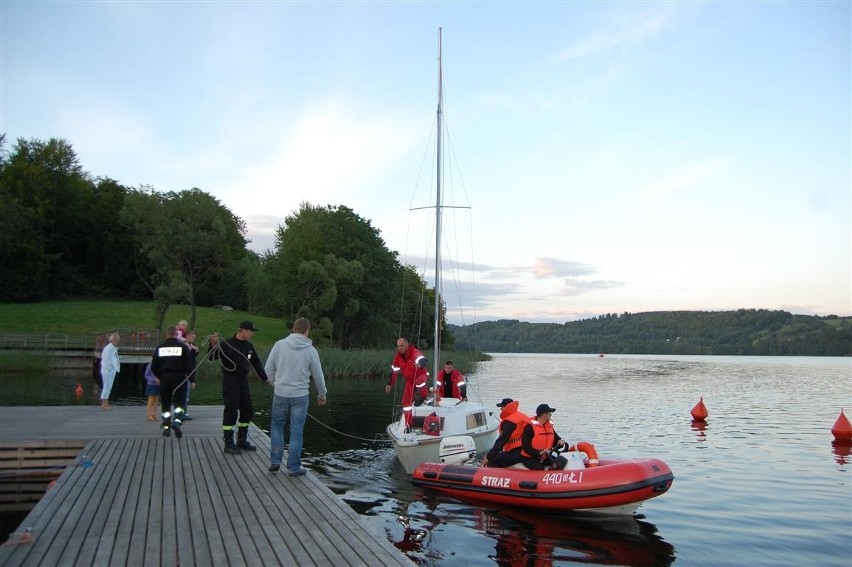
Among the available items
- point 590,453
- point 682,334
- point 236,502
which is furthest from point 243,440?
point 682,334

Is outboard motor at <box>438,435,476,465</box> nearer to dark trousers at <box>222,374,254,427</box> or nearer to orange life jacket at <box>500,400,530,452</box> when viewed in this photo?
orange life jacket at <box>500,400,530,452</box>

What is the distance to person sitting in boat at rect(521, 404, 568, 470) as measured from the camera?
11133mm

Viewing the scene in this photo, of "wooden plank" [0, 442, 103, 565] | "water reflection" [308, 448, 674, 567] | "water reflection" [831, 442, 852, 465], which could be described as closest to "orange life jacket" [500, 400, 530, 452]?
"water reflection" [308, 448, 674, 567]

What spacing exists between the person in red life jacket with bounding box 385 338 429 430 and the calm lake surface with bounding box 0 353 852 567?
1.52 meters

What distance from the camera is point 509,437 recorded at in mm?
11414

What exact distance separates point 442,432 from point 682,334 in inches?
5808

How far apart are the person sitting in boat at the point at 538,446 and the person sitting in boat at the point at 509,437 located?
0.11 metres

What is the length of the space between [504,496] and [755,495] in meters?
5.75

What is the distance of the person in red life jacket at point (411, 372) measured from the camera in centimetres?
1485

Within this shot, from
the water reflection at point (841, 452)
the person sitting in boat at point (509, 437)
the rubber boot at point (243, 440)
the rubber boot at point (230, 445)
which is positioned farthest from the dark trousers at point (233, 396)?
the water reflection at point (841, 452)

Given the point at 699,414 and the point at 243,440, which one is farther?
the point at 699,414

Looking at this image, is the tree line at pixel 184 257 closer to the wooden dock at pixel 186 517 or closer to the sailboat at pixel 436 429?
the sailboat at pixel 436 429

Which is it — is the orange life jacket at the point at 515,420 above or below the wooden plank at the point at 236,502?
above

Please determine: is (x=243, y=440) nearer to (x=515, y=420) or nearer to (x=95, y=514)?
(x=95, y=514)
